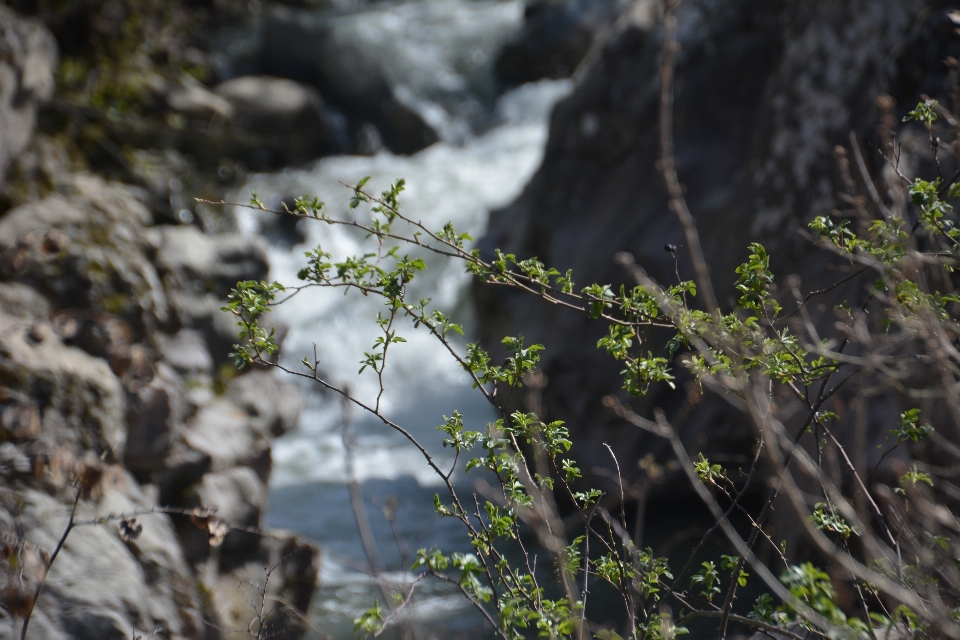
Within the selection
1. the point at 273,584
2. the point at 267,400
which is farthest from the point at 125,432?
the point at 267,400

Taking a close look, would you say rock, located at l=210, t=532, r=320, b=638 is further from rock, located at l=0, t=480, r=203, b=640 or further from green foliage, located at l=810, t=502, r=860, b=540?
green foliage, located at l=810, t=502, r=860, b=540

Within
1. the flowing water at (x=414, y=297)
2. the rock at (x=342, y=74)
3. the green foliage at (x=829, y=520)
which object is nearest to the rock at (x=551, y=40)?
the flowing water at (x=414, y=297)

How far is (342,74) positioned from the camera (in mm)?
12727

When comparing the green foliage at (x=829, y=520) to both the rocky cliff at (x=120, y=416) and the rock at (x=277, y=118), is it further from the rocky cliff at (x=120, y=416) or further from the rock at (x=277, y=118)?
the rock at (x=277, y=118)

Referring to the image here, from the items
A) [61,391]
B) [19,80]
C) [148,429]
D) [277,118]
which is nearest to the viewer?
[61,391]

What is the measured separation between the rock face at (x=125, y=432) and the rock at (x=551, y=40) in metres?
9.65

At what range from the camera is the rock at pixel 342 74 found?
12242 millimetres

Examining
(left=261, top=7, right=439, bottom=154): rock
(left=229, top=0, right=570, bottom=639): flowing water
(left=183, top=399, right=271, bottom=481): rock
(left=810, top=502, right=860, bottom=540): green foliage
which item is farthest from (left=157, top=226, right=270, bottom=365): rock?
(left=261, top=7, right=439, bottom=154): rock

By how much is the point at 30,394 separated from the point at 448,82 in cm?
1120

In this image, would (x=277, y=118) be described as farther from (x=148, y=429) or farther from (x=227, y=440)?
(x=148, y=429)

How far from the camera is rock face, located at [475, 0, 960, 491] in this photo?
3623 mm

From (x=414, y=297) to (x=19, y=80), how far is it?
4556 millimetres

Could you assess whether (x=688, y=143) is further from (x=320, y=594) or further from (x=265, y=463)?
(x=320, y=594)

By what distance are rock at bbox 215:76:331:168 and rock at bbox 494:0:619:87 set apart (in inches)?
146
